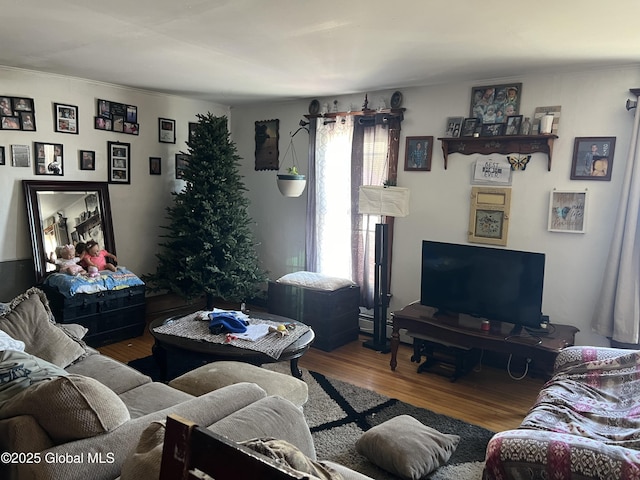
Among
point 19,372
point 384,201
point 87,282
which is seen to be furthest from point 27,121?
point 384,201

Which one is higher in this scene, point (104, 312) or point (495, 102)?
point (495, 102)

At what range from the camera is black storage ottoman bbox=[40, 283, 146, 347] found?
3.93 metres

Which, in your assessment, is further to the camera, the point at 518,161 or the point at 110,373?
the point at 518,161

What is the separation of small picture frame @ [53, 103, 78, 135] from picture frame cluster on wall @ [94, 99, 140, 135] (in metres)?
0.20

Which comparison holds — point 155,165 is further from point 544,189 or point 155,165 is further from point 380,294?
point 544,189

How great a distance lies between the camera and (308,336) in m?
3.28

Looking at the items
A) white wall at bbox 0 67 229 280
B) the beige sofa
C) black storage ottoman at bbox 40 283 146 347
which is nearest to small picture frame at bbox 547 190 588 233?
the beige sofa

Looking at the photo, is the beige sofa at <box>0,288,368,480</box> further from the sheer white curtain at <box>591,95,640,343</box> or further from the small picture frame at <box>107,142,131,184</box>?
the small picture frame at <box>107,142,131,184</box>

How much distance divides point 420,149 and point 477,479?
8.94 ft

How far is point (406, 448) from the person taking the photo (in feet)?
7.92

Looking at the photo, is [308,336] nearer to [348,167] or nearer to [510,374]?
[510,374]

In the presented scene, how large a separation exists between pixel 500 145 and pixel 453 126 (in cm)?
43

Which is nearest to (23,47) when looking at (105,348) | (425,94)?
(105,348)

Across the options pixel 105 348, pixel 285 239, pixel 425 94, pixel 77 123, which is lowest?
pixel 105 348
